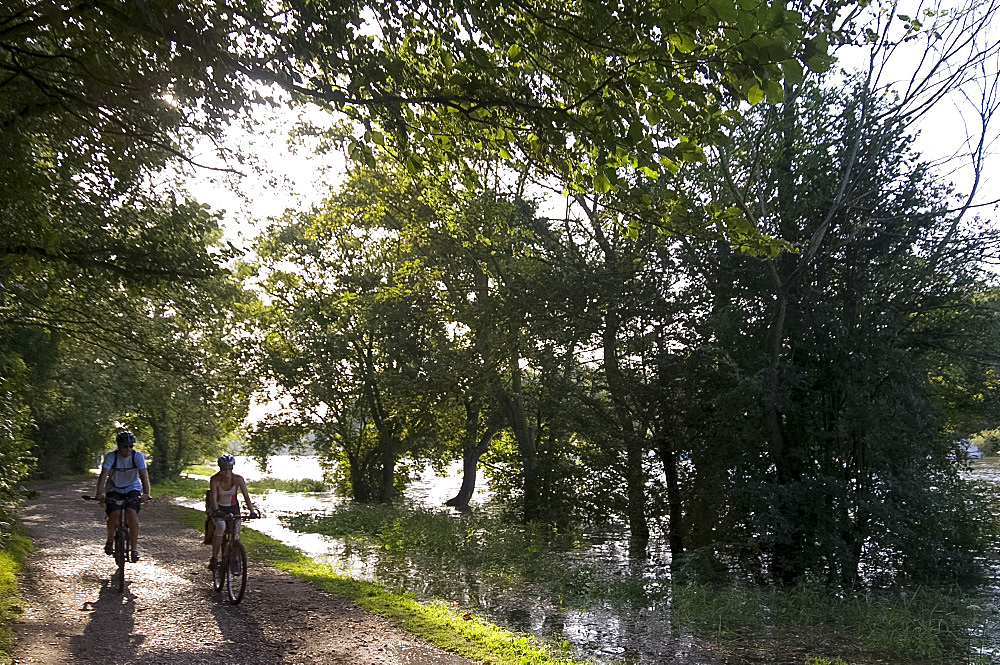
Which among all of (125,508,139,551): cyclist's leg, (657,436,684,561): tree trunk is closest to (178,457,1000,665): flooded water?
(657,436,684,561): tree trunk

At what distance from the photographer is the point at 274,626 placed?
926 centimetres

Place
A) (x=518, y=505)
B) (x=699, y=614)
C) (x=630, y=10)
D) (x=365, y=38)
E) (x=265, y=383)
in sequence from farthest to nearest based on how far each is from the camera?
(x=265, y=383) → (x=518, y=505) → (x=699, y=614) → (x=365, y=38) → (x=630, y=10)

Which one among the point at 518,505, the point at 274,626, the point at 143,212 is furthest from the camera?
the point at 518,505

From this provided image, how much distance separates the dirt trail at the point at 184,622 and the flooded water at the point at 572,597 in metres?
2.27

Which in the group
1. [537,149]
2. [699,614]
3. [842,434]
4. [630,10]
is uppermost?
[630,10]

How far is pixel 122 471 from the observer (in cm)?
1084

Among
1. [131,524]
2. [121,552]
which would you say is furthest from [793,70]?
[121,552]

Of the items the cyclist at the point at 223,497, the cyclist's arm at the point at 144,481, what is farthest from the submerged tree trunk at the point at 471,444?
the cyclist at the point at 223,497

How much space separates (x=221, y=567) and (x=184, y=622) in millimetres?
1450

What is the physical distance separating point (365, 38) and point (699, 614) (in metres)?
9.19

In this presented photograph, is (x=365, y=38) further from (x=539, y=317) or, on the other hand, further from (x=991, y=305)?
(x=991, y=305)

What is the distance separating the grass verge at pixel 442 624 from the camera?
27.5 ft

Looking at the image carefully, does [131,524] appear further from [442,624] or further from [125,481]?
[442,624]

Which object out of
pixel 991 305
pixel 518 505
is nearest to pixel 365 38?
pixel 991 305
